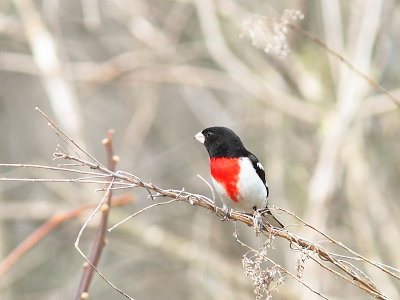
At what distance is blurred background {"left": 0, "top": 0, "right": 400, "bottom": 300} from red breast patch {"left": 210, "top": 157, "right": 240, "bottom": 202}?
1.60m

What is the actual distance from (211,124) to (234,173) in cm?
283

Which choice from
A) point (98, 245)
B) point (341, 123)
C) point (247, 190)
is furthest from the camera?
point (341, 123)

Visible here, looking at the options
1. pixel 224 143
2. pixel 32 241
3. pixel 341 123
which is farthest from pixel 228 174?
pixel 341 123

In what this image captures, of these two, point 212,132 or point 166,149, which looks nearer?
point 212,132

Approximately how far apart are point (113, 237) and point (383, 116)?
9.59ft

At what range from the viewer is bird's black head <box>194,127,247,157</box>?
12.0 ft

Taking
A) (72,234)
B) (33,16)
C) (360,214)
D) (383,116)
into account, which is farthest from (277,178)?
(33,16)

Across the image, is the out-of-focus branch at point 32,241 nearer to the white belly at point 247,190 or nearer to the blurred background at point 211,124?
the white belly at point 247,190

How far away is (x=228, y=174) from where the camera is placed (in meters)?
3.53

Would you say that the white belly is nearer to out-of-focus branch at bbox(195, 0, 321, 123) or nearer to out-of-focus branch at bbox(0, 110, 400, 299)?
out-of-focus branch at bbox(0, 110, 400, 299)

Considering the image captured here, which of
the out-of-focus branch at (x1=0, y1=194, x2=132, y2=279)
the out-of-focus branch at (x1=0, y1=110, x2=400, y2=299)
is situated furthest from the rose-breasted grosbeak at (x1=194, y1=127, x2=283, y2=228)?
the out-of-focus branch at (x1=0, y1=110, x2=400, y2=299)

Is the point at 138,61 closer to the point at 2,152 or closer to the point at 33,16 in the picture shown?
the point at 33,16

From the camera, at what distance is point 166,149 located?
7.25 metres

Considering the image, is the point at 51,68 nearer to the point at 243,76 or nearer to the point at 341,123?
the point at 243,76
